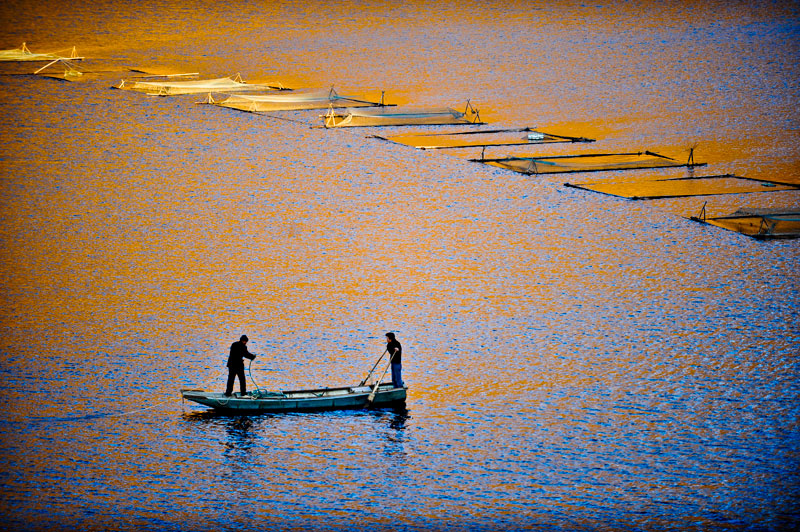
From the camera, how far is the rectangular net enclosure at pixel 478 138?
33.5 meters

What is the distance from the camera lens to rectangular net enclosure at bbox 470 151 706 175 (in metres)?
30.5

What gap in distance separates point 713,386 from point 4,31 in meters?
48.9

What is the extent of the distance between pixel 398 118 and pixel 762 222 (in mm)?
15116

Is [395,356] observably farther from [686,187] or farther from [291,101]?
[291,101]

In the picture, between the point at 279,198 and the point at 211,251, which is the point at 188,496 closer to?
the point at 211,251

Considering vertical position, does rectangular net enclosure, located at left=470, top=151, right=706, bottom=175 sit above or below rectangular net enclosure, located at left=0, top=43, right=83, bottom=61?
below

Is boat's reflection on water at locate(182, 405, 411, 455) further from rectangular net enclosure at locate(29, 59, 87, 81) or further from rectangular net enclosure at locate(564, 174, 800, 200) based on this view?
rectangular net enclosure at locate(29, 59, 87, 81)

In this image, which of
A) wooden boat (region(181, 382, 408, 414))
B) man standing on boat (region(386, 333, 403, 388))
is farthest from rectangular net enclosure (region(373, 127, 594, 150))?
wooden boat (region(181, 382, 408, 414))

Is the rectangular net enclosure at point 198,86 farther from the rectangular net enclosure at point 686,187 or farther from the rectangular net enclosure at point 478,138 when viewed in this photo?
the rectangular net enclosure at point 686,187

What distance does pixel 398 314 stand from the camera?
21047mm

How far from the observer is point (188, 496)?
14.2 meters

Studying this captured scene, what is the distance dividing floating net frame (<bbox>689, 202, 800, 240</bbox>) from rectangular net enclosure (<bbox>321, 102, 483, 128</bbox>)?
12.3 m

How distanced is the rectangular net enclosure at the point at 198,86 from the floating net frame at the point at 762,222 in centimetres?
2127

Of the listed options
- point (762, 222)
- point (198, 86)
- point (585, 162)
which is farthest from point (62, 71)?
point (762, 222)
